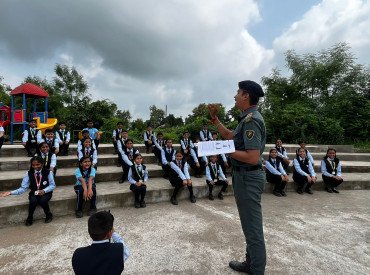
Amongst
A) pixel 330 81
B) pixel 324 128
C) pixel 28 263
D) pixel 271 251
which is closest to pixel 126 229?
pixel 28 263

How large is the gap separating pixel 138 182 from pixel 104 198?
0.73 meters

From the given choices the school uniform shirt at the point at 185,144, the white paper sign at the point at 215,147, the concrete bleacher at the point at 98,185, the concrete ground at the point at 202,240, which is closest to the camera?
the white paper sign at the point at 215,147

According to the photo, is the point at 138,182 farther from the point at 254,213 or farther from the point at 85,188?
the point at 254,213

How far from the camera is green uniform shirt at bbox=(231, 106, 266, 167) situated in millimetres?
2156

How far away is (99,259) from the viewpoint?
1.70 metres

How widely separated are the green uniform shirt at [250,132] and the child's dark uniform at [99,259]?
4.30 ft

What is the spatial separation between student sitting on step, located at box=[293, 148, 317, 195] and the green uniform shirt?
16.3 feet

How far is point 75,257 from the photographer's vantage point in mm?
1723

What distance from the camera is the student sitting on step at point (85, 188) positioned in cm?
454

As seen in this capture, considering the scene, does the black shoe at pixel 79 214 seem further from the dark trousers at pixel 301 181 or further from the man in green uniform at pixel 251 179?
the dark trousers at pixel 301 181

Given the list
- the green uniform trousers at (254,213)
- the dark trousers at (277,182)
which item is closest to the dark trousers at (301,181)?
the dark trousers at (277,182)

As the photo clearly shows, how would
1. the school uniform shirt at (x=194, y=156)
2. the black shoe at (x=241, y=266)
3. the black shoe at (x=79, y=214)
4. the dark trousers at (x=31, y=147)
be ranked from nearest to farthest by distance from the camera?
the black shoe at (x=241, y=266)
the black shoe at (x=79, y=214)
the dark trousers at (x=31, y=147)
the school uniform shirt at (x=194, y=156)

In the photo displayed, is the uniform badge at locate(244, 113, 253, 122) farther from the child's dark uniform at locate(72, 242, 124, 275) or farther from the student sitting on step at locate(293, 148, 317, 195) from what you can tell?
the student sitting on step at locate(293, 148, 317, 195)

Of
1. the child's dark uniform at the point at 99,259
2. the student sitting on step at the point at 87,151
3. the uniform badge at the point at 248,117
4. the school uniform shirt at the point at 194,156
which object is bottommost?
the child's dark uniform at the point at 99,259
